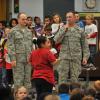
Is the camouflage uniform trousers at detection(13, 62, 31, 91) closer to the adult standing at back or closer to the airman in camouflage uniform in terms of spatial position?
the adult standing at back

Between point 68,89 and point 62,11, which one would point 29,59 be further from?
point 62,11

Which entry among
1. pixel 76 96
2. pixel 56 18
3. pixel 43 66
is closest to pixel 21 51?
pixel 43 66

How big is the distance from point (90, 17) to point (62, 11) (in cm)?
710

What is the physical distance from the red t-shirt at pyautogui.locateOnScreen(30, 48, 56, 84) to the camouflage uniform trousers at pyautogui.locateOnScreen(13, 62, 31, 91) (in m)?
0.58

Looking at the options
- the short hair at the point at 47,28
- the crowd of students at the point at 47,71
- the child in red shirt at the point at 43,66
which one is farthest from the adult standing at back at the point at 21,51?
the short hair at the point at 47,28

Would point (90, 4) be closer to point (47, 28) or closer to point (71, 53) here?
point (47, 28)

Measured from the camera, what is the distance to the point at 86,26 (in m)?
12.9

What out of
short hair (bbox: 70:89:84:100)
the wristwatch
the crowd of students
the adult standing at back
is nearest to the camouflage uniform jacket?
the crowd of students

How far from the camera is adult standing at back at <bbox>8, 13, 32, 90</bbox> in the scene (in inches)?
369

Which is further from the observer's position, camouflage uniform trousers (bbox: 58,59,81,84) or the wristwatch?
the wristwatch

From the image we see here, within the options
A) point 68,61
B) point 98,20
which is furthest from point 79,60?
point 98,20

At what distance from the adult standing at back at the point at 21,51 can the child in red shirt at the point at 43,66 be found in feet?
1.83

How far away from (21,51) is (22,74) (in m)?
0.44

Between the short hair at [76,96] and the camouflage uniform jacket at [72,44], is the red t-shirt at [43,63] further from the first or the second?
the short hair at [76,96]
